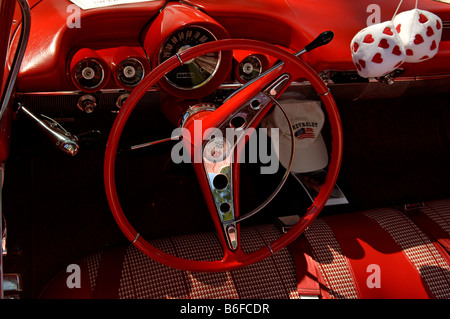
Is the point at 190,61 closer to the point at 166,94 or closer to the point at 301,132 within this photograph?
the point at 166,94

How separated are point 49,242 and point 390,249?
128 cm

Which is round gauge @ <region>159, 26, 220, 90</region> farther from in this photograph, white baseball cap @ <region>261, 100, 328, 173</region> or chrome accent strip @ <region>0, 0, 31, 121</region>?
white baseball cap @ <region>261, 100, 328, 173</region>

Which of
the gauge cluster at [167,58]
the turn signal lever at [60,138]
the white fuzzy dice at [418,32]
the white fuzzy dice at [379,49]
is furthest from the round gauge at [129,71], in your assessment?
the white fuzzy dice at [418,32]

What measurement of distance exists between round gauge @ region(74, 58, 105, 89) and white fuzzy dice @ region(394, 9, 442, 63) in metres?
0.88

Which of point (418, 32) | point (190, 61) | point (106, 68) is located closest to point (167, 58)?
point (190, 61)

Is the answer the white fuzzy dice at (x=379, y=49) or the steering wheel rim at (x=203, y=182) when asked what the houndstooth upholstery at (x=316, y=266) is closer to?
the steering wheel rim at (x=203, y=182)

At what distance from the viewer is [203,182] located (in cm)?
114

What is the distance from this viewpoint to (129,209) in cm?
182

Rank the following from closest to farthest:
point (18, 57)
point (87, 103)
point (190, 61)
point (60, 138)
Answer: point (18, 57) → point (60, 138) → point (190, 61) → point (87, 103)

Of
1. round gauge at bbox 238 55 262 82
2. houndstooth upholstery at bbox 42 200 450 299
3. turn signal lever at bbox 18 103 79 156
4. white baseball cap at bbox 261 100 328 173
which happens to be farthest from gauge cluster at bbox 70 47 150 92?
white baseball cap at bbox 261 100 328 173

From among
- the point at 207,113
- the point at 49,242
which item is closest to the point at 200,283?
the point at 207,113

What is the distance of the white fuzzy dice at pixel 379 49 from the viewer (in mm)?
1179

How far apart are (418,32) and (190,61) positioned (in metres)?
0.66

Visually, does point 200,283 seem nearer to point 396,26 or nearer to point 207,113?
point 207,113
